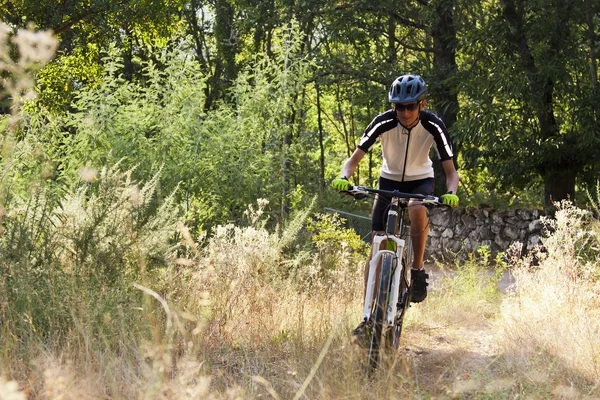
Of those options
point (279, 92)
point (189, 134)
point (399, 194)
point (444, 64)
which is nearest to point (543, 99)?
point (444, 64)

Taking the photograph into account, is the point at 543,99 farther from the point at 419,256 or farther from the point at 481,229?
the point at 419,256

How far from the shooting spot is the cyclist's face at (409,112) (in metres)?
5.74

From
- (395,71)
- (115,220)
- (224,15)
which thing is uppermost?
(224,15)

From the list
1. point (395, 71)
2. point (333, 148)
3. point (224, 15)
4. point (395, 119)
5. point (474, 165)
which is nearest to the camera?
point (395, 119)

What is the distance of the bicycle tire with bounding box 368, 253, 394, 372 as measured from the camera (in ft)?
16.8

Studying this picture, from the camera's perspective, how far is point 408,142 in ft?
19.6

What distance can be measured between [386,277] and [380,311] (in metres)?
0.22

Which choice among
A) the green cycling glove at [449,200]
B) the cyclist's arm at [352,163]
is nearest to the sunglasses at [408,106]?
the cyclist's arm at [352,163]

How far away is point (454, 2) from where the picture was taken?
17078 millimetres

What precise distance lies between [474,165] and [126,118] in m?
9.60

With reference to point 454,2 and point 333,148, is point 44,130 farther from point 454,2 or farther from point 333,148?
point 333,148

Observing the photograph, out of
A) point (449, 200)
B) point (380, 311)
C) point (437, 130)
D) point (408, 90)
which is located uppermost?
point (408, 90)

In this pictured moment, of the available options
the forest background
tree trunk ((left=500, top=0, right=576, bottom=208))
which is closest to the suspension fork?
the forest background

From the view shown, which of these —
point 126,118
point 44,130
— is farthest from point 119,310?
point 126,118
